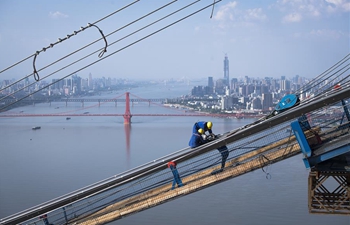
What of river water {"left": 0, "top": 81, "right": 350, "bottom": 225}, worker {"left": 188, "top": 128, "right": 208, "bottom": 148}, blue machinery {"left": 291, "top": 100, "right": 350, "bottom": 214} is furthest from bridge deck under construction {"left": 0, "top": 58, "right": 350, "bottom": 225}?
river water {"left": 0, "top": 81, "right": 350, "bottom": 225}

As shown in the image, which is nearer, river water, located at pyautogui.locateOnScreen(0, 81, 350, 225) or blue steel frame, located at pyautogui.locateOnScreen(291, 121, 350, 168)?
blue steel frame, located at pyautogui.locateOnScreen(291, 121, 350, 168)

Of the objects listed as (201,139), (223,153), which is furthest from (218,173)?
(201,139)

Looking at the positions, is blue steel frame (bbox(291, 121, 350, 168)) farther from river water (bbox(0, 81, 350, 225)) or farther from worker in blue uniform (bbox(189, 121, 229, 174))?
river water (bbox(0, 81, 350, 225))

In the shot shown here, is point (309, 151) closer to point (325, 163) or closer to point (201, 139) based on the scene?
point (325, 163)

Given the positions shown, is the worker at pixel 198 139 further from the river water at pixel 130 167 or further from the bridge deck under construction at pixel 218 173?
the river water at pixel 130 167

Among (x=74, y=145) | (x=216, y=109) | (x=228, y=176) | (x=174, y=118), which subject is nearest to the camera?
(x=228, y=176)

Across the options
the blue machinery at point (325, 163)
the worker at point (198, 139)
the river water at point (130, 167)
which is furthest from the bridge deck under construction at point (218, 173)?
the river water at point (130, 167)

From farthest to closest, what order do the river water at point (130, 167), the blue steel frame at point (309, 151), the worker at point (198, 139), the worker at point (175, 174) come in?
the river water at point (130, 167) < the worker at point (198, 139) < the worker at point (175, 174) < the blue steel frame at point (309, 151)

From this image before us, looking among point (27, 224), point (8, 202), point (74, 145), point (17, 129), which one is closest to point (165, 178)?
point (27, 224)

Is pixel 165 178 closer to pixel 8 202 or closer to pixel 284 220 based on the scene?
pixel 284 220
